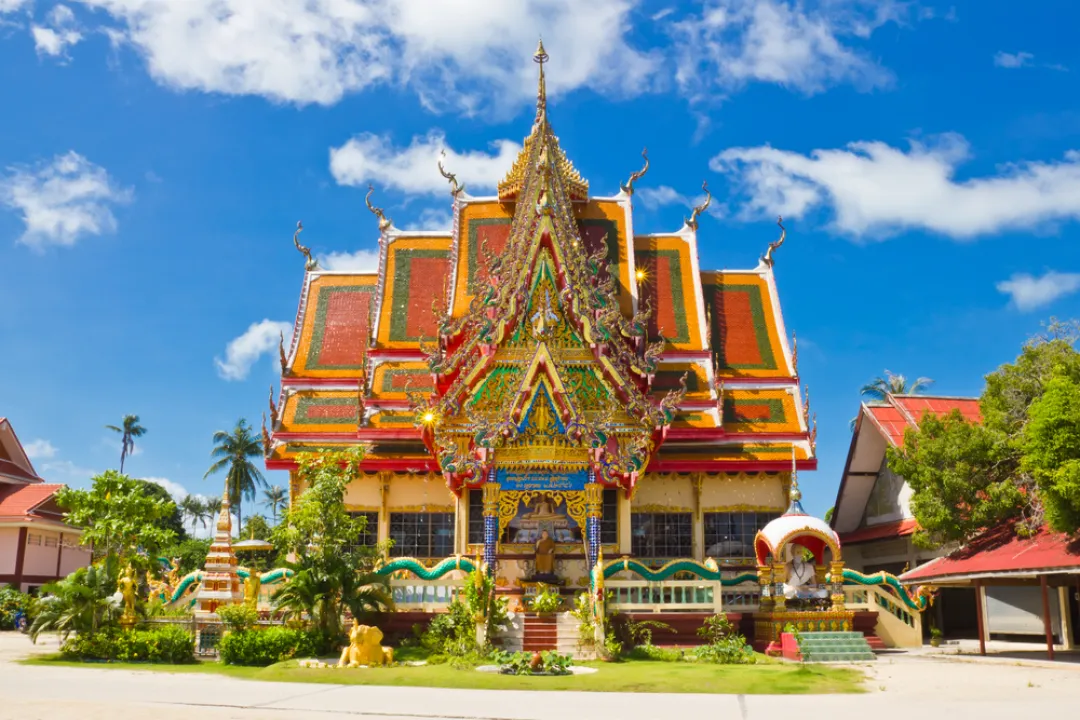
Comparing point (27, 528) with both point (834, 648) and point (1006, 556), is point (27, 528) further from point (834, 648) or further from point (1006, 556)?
point (1006, 556)

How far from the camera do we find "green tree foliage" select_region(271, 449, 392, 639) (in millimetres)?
16547

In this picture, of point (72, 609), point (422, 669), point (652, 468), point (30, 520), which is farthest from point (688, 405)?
point (30, 520)

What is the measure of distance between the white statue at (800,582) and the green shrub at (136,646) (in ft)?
35.1

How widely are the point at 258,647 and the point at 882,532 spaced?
16.7m

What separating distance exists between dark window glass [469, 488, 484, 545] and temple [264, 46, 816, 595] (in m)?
0.03

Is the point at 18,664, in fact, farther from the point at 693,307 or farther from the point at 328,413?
the point at 693,307

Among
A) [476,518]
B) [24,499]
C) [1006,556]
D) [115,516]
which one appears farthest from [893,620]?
[24,499]

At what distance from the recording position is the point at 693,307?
25844mm

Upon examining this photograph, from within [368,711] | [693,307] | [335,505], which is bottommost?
[368,711]

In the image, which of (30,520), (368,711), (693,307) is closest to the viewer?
(368,711)

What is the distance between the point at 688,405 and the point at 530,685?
11855 mm

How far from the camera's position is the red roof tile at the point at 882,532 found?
23955 millimetres

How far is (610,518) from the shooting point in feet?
70.7

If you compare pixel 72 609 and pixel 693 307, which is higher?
pixel 693 307
